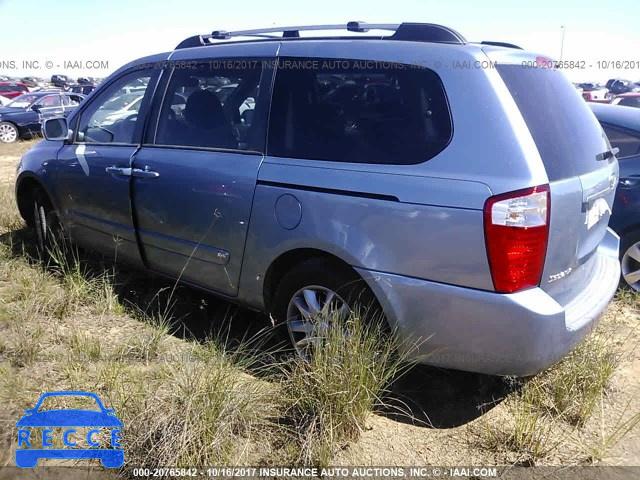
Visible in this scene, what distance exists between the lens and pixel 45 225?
4.85m

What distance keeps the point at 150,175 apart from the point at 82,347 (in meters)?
1.19

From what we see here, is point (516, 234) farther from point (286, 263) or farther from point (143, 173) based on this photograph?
point (143, 173)

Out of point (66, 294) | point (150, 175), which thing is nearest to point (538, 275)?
point (150, 175)

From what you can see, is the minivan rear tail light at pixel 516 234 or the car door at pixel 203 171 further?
the car door at pixel 203 171

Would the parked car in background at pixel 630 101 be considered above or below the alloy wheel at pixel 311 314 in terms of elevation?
above

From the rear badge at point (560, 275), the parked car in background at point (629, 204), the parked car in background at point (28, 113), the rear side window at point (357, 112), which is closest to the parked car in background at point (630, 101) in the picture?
the parked car in background at point (629, 204)

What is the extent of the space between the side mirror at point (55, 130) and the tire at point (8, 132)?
14.1m

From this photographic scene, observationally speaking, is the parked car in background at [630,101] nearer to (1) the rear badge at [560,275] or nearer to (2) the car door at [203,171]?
(1) the rear badge at [560,275]

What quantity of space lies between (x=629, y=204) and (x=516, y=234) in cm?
264

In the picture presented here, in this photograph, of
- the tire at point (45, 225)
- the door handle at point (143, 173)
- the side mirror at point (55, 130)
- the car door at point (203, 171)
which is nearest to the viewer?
the car door at point (203, 171)

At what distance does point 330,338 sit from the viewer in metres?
2.65

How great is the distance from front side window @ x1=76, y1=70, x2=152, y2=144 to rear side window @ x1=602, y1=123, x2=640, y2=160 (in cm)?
383

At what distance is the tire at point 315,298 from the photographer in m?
2.72

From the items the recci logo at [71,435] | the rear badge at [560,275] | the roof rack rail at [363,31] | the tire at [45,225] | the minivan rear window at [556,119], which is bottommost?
the recci logo at [71,435]
